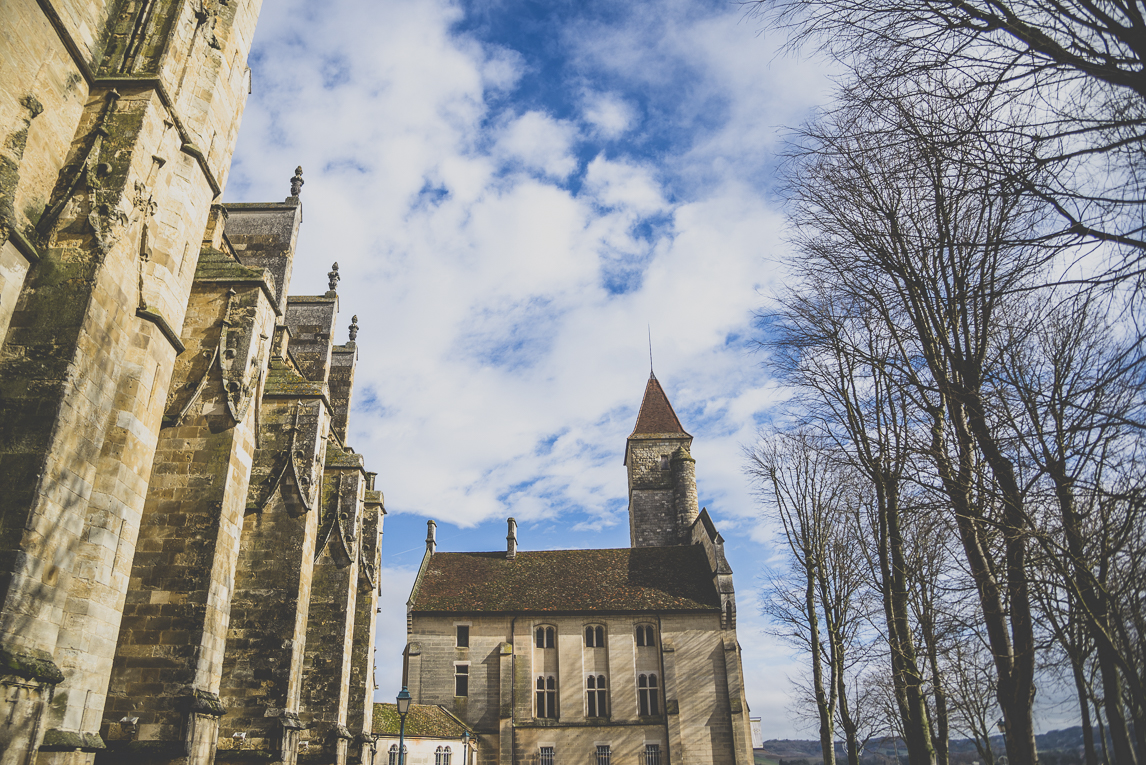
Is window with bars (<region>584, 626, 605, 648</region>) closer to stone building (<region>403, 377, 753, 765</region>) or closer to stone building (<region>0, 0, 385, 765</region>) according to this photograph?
stone building (<region>403, 377, 753, 765</region>)

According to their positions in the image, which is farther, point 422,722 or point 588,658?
point 588,658

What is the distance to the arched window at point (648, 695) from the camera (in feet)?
103

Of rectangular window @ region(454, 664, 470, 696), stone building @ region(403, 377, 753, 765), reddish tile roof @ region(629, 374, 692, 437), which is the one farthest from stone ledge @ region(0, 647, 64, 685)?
reddish tile roof @ region(629, 374, 692, 437)

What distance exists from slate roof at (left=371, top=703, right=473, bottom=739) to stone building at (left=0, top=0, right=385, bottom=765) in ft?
41.9

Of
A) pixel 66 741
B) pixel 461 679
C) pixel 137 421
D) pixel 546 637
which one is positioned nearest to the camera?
pixel 66 741

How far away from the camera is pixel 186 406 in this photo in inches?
369

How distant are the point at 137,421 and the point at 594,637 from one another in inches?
1132

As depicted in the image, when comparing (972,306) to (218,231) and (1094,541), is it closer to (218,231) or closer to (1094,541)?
(1094,541)

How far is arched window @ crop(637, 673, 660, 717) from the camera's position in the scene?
103 ft

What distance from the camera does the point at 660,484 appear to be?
138 feet

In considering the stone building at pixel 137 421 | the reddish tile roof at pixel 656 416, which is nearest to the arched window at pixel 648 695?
the reddish tile roof at pixel 656 416

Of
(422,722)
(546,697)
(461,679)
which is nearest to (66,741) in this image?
(422,722)

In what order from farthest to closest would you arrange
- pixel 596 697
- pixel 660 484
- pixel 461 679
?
1. pixel 660 484
2. pixel 596 697
3. pixel 461 679

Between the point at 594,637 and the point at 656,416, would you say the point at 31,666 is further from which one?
the point at 656,416
